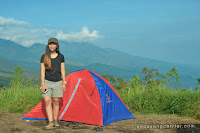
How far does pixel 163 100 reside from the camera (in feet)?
27.2

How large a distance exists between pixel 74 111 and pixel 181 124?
324cm

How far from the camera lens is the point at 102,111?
637cm

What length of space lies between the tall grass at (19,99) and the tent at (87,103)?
1.60 m

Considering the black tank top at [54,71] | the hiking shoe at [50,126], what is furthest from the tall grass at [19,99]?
the black tank top at [54,71]

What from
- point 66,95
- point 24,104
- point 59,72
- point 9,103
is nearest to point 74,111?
point 66,95

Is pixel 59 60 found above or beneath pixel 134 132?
above

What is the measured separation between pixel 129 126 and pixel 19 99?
191 inches

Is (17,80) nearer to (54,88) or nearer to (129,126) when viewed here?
(54,88)

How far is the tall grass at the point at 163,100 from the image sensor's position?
732 centimetres

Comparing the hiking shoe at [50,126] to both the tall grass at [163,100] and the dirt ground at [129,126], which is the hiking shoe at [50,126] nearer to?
the dirt ground at [129,126]

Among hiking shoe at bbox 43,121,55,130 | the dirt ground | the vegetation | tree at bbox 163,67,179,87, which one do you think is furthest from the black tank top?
tree at bbox 163,67,179,87

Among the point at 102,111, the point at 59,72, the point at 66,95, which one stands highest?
the point at 59,72

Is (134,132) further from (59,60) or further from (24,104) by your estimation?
(24,104)

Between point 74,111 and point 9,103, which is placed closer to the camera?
point 74,111
